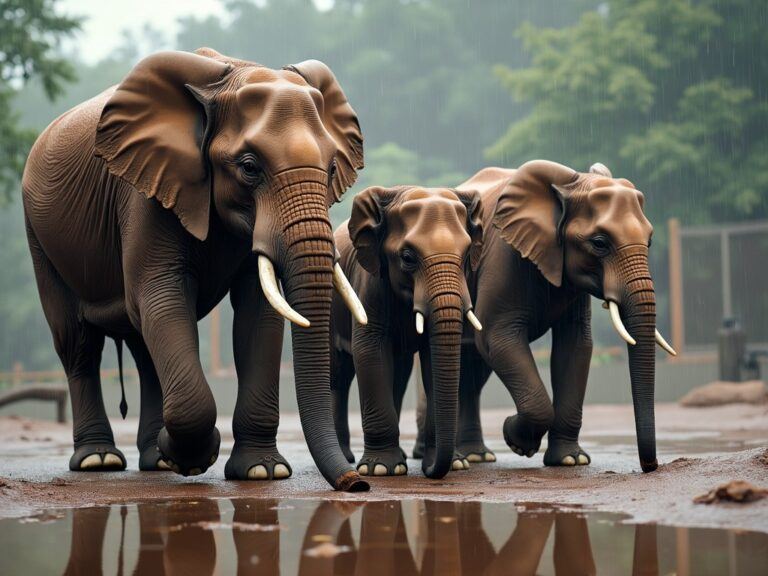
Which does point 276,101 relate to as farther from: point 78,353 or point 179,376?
point 78,353

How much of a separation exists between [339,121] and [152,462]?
300cm

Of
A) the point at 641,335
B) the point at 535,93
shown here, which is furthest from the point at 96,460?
the point at 535,93

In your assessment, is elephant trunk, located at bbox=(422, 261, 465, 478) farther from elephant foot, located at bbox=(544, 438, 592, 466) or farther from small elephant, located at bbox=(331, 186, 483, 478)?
elephant foot, located at bbox=(544, 438, 592, 466)

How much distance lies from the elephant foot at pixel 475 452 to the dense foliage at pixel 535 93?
13424 mm

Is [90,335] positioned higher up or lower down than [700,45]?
lower down

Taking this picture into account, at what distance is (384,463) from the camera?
31.2 feet

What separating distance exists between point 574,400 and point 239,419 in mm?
3001

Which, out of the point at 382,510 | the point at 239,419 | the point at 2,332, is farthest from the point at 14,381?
the point at 382,510

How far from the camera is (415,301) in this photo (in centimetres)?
905

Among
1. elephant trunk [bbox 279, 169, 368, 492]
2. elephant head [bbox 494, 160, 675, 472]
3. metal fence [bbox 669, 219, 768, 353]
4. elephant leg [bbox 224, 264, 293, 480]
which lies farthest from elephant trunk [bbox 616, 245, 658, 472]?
metal fence [bbox 669, 219, 768, 353]

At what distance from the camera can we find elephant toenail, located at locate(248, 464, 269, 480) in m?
8.69

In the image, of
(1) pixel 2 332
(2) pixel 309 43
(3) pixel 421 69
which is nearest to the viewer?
(1) pixel 2 332

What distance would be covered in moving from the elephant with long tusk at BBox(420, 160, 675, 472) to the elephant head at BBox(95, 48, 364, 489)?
1.90m

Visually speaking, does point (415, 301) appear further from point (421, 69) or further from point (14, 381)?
point (421, 69)
